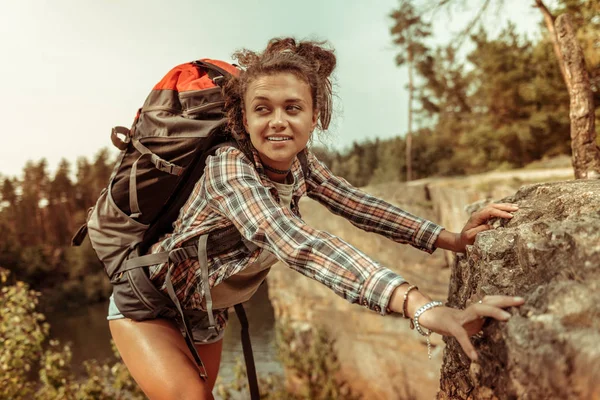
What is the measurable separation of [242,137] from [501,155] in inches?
773

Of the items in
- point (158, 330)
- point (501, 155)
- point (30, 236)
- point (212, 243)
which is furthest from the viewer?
point (30, 236)

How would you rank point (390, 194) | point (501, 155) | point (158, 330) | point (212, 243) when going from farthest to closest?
1. point (501, 155)
2. point (390, 194)
3. point (158, 330)
4. point (212, 243)

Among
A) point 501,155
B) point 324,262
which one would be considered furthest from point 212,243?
point 501,155

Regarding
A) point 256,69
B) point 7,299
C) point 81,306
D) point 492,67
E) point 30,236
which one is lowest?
point 81,306

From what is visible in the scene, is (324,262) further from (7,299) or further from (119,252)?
(7,299)

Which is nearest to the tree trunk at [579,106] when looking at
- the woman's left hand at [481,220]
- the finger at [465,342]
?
the woman's left hand at [481,220]

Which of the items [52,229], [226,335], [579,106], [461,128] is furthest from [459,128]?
[52,229]

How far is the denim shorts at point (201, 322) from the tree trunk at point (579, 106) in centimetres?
252

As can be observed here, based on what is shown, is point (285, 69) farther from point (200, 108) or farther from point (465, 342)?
point (465, 342)

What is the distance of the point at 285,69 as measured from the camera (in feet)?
6.26

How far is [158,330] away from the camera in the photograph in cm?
210

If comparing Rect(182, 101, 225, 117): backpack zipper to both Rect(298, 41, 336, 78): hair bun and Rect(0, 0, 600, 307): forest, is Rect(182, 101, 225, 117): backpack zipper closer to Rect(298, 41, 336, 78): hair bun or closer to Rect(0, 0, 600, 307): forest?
Rect(298, 41, 336, 78): hair bun

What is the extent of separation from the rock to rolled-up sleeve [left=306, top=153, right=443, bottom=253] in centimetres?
43

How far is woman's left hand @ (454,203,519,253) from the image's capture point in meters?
1.90
